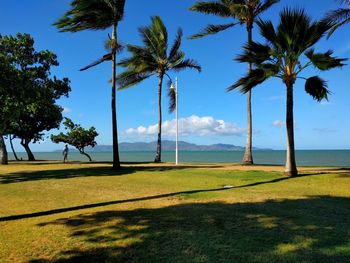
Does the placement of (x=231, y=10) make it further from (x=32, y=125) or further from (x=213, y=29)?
(x=32, y=125)

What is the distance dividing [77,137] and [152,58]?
12624 millimetres

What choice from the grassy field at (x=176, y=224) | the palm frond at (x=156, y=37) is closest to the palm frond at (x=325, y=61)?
the grassy field at (x=176, y=224)

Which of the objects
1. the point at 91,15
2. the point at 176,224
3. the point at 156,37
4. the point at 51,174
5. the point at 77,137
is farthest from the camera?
the point at 77,137

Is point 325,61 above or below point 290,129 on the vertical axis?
above

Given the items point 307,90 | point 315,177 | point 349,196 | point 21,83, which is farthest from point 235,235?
point 21,83

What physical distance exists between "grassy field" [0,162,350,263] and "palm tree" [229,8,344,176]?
4.20 metres

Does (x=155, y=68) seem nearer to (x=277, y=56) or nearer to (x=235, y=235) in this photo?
(x=277, y=56)

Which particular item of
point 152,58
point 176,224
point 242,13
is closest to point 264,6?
point 242,13

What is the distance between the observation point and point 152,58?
28438mm

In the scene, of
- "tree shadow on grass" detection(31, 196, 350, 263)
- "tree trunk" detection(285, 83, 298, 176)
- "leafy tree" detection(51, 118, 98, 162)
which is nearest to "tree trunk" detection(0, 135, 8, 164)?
"leafy tree" detection(51, 118, 98, 162)

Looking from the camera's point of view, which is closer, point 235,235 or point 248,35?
point 235,235

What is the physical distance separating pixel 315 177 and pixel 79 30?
1490cm

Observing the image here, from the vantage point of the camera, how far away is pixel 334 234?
239 inches

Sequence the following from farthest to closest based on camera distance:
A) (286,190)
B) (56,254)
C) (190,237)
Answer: (286,190) < (190,237) < (56,254)
